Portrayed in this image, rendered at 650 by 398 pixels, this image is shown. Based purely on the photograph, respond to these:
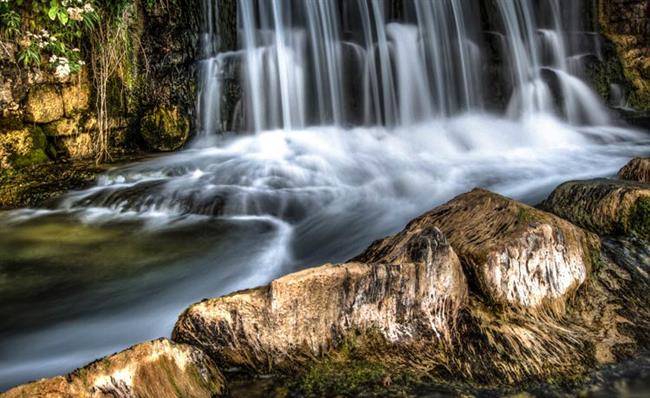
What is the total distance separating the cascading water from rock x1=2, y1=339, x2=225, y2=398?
1.23 m


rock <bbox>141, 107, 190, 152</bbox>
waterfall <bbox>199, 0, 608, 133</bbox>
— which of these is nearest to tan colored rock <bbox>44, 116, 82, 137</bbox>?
rock <bbox>141, 107, 190, 152</bbox>

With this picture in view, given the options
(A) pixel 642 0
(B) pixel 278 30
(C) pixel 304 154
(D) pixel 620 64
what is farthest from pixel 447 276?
(A) pixel 642 0

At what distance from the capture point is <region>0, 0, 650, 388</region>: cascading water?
3.96 m

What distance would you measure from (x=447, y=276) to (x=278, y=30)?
6914 millimetres

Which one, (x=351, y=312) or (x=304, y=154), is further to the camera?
(x=304, y=154)

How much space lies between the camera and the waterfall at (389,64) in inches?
327

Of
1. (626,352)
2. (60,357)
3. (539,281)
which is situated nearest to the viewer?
(626,352)

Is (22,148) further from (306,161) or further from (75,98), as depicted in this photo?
(306,161)

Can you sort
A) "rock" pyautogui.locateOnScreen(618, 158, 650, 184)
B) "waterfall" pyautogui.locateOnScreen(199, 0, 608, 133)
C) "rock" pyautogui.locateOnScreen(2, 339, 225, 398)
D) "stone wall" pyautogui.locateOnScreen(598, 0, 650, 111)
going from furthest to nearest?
"stone wall" pyautogui.locateOnScreen(598, 0, 650, 111) → "waterfall" pyautogui.locateOnScreen(199, 0, 608, 133) → "rock" pyautogui.locateOnScreen(618, 158, 650, 184) → "rock" pyautogui.locateOnScreen(2, 339, 225, 398)

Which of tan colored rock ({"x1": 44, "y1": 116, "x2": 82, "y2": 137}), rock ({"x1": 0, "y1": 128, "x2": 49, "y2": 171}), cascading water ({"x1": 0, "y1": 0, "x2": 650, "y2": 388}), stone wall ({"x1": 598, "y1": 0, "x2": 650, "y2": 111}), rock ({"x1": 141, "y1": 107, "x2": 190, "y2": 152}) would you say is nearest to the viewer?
cascading water ({"x1": 0, "y1": 0, "x2": 650, "y2": 388})

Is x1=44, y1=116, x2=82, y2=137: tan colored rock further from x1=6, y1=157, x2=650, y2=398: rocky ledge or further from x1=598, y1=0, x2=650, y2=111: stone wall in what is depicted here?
x1=598, y1=0, x2=650, y2=111: stone wall

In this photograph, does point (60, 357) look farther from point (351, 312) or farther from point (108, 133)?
point (108, 133)

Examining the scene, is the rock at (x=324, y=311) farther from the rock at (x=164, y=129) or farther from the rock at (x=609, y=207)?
Answer: the rock at (x=164, y=129)

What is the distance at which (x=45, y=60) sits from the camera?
6496 millimetres
